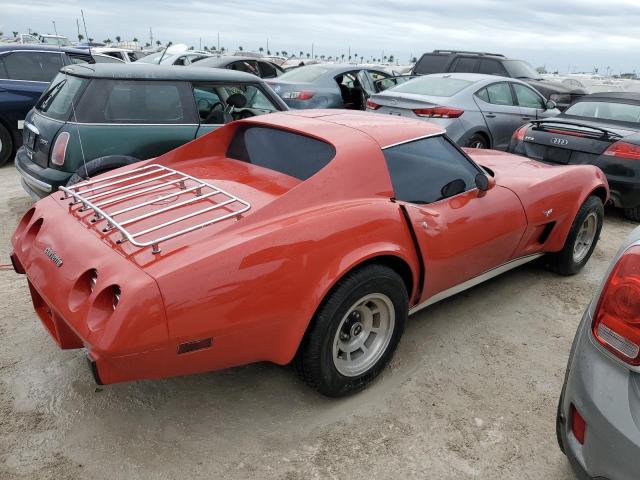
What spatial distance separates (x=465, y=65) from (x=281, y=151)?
9489mm

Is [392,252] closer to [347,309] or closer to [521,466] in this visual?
[347,309]

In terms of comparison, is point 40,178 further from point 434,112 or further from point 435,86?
point 435,86

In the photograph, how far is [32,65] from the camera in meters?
7.49

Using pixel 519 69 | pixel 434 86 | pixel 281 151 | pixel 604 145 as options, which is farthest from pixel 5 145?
pixel 519 69

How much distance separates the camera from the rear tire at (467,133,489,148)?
7.16m

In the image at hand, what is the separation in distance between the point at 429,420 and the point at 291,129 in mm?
1821

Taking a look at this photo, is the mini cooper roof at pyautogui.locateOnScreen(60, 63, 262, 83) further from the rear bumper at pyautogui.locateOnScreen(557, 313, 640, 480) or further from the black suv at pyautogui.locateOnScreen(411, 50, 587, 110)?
the black suv at pyautogui.locateOnScreen(411, 50, 587, 110)

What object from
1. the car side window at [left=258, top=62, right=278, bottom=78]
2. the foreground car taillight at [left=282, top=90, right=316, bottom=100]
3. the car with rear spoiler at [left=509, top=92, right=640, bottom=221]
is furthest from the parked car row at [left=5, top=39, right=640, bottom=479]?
the car side window at [left=258, top=62, right=278, bottom=78]

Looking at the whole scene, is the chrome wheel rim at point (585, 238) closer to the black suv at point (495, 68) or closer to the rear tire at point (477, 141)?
the rear tire at point (477, 141)

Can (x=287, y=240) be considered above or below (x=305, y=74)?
above

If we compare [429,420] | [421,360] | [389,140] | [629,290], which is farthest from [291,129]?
[629,290]

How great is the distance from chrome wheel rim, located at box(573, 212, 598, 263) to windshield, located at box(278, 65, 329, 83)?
18.1 feet

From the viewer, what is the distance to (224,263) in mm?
2102

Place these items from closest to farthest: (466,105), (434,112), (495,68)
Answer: (434,112)
(466,105)
(495,68)
